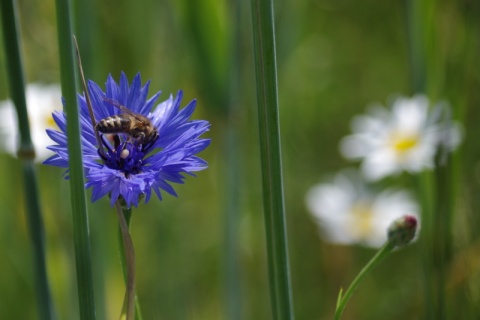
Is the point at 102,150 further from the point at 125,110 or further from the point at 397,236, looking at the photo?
the point at 397,236

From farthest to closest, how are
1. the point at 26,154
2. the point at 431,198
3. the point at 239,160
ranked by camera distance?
the point at 239,160
the point at 431,198
the point at 26,154

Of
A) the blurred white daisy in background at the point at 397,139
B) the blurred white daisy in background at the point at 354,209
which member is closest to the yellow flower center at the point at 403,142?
the blurred white daisy in background at the point at 397,139

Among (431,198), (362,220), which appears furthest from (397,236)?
(362,220)

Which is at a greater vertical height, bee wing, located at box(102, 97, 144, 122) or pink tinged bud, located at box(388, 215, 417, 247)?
bee wing, located at box(102, 97, 144, 122)

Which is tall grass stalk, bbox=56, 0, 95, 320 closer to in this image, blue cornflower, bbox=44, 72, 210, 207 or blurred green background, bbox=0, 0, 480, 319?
blue cornflower, bbox=44, 72, 210, 207

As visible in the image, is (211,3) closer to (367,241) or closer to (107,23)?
(367,241)

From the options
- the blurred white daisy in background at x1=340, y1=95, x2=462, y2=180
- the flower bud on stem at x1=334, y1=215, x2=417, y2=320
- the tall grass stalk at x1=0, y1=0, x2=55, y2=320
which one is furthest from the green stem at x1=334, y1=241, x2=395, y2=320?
→ the blurred white daisy in background at x1=340, y1=95, x2=462, y2=180

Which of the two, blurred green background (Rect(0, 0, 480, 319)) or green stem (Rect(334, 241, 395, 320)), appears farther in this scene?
blurred green background (Rect(0, 0, 480, 319))

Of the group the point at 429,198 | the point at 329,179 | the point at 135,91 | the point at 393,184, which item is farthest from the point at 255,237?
the point at 135,91
